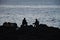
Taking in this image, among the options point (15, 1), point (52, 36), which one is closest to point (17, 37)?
point (52, 36)

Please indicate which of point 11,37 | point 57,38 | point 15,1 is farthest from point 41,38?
point 15,1

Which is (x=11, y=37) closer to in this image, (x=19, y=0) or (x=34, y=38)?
(x=34, y=38)

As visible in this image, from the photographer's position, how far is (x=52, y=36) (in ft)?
8.69

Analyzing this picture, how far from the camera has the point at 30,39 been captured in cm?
248

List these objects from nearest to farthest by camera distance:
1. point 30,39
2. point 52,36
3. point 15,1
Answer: point 30,39
point 52,36
point 15,1

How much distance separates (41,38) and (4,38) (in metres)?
0.66

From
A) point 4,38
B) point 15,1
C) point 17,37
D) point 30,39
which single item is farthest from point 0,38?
point 15,1

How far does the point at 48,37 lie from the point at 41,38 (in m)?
0.13

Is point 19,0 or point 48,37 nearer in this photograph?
point 48,37

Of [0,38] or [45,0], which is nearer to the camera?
[0,38]

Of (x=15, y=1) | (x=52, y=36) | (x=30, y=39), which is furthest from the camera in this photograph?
(x=15, y=1)

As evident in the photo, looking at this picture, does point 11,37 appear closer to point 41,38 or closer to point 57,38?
point 41,38

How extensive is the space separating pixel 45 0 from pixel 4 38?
181759 millimetres

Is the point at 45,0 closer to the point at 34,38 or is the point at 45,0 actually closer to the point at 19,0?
the point at 19,0
